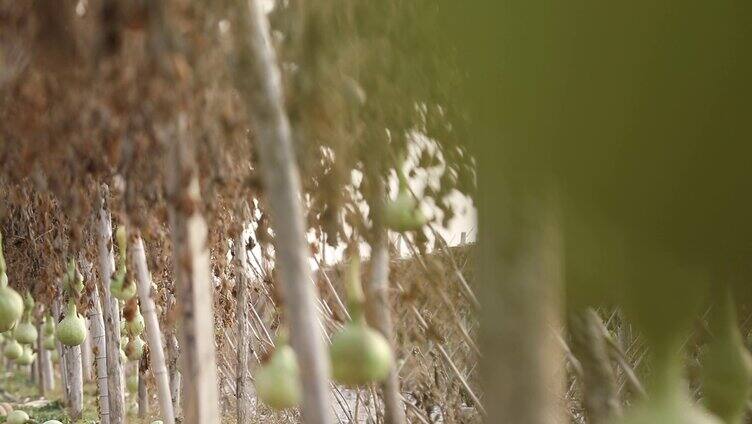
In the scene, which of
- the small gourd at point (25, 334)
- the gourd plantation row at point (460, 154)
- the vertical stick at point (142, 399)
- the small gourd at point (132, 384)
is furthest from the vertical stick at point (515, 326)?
the small gourd at point (132, 384)

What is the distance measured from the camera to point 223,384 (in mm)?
5902

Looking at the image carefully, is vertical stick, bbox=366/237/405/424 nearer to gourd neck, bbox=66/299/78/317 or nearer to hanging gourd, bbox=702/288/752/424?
hanging gourd, bbox=702/288/752/424

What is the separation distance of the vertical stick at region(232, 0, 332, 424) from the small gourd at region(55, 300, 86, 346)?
11.0 ft

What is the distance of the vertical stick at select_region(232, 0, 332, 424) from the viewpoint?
2.33 feet

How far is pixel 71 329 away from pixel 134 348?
1.42ft

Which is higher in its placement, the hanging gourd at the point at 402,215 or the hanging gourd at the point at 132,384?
the hanging gourd at the point at 132,384

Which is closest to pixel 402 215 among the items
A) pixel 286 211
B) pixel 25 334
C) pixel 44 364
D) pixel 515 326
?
pixel 286 211

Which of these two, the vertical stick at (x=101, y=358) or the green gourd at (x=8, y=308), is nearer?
the green gourd at (x=8, y=308)

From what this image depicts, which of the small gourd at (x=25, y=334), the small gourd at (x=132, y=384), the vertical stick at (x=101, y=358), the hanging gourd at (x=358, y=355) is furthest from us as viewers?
the small gourd at (x=132, y=384)

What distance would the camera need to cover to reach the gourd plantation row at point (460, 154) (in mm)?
252

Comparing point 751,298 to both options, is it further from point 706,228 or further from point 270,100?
point 270,100

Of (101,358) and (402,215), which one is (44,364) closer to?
(101,358)

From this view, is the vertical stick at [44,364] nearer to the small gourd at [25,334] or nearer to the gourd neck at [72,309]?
the small gourd at [25,334]

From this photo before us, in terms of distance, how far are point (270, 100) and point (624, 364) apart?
77 centimetres
